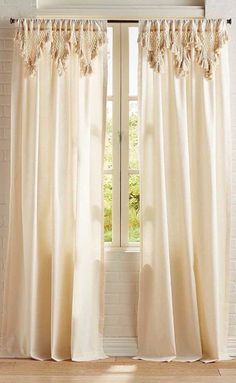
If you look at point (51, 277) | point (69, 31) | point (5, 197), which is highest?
point (69, 31)

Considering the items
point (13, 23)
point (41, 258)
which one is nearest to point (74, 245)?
point (41, 258)

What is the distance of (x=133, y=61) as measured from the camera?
454cm

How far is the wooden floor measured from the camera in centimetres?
392

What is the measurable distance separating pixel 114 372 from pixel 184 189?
4.18 ft

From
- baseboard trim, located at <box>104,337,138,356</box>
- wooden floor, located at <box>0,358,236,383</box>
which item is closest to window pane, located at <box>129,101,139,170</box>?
baseboard trim, located at <box>104,337,138,356</box>

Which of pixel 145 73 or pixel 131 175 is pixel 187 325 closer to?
pixel 131 175

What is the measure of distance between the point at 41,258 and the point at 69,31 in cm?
155

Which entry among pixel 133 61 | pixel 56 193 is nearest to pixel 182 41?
pixel 133 61

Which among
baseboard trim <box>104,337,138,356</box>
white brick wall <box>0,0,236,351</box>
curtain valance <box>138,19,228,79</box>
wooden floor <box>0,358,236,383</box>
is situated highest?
curtain valance <box>138,19,228,79</box>

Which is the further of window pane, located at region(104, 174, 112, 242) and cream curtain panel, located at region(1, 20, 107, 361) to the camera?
window pane, located at region(104, 174, 112, 242)

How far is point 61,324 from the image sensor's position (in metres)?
4.32

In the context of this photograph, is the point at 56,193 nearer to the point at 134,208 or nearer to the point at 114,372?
the point at 134,208

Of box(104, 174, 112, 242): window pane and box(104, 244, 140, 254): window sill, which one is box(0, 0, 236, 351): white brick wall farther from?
box(104, 174, 112, 242): window pane

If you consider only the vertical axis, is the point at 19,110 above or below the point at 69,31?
below
